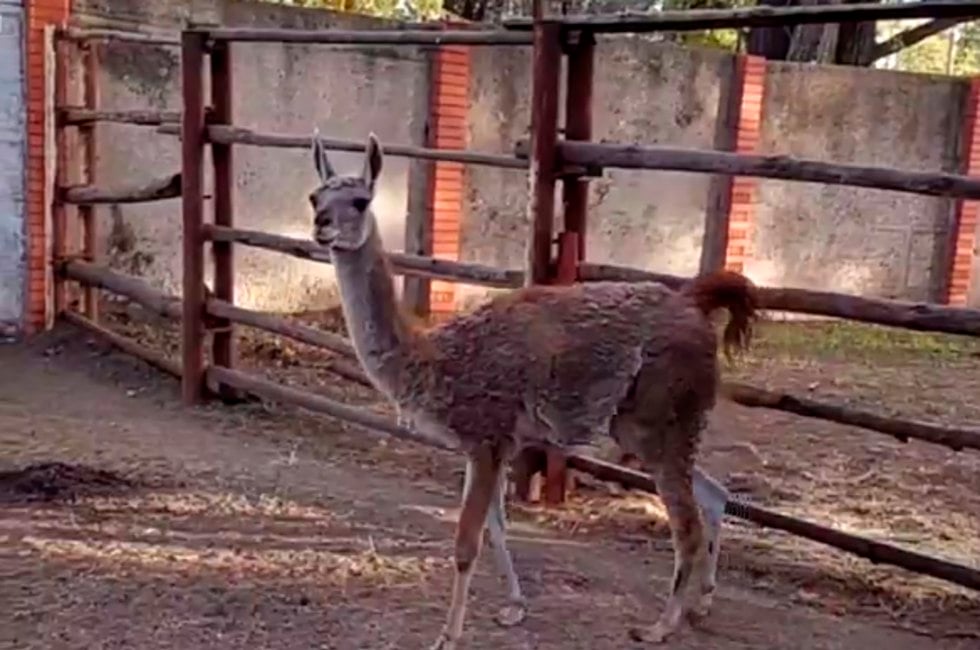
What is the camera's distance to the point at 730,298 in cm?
361

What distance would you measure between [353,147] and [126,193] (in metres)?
2.10

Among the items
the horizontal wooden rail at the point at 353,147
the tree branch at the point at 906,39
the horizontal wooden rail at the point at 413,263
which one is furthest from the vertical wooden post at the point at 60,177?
the tree branch at the point at 906,39

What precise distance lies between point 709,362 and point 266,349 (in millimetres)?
4590

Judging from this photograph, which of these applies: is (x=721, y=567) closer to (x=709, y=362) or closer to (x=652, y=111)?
(x=709, y=362)

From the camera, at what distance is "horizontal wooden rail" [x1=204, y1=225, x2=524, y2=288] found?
491 centimetres

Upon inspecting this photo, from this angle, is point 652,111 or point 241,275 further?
point 652,111

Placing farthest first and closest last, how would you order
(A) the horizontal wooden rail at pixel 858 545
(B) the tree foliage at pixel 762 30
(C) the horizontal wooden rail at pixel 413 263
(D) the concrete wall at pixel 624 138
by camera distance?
(B) the tree foliage at pixel 762 30 < (D) the concrete wall at pixel 624 138 < (C) the horizontal wooden rail at pixel 413 263 < (A) the horizontal wooden rail at pixel 858 545

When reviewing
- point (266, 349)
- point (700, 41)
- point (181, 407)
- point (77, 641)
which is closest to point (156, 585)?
point (77, 641)

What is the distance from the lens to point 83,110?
23.7 ft

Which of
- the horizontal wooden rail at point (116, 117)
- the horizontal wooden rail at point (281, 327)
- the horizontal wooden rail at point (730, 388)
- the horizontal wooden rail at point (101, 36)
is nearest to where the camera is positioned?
the horizontal wooden rail at point (730, 388)

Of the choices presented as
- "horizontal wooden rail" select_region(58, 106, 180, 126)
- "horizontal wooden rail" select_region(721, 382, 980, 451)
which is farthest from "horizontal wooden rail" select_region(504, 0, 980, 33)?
"horizontal wooden rail" select_region(58, 106, 180, 126)

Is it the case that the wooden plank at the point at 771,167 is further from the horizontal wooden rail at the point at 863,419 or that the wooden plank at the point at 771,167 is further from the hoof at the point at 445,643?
the hoof at the point at 445,643

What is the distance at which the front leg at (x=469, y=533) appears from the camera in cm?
334

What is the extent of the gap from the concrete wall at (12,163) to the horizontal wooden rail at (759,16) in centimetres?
385
